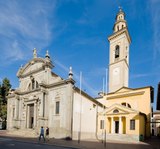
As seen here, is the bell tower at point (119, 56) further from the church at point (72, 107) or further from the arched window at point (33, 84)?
the arched window at point (33, 84)

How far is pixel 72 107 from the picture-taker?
85.7 feet

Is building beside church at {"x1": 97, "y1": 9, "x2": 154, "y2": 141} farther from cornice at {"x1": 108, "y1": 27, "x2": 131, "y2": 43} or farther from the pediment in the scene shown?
the pediment

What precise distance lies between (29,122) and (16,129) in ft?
8.62

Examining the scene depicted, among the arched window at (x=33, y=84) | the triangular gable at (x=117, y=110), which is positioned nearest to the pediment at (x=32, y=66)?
the arched window at (x=33, y=84)

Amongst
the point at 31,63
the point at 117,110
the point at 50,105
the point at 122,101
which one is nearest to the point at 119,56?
the point at 122,101

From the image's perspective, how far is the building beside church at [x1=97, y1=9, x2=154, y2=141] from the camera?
2872 cm

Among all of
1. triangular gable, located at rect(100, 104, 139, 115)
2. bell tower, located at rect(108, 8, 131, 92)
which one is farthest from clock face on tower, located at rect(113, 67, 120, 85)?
triangular gable, located at rect(100, 104, 139, 115)

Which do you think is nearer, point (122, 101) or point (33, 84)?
point (33, 84)

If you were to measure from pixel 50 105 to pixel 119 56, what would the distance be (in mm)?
19366

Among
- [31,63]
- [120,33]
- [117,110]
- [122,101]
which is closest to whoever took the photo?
[117,110]

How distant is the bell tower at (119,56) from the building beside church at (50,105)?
8574 millimetres

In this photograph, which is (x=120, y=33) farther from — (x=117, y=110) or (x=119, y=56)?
(x=117, y=110)

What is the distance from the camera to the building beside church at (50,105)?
26.5 m

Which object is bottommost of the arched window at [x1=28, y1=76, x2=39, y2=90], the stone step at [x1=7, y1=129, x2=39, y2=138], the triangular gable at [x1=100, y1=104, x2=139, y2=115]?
the stone step at [x1=7, y1=129, x2=39, y2=138]
